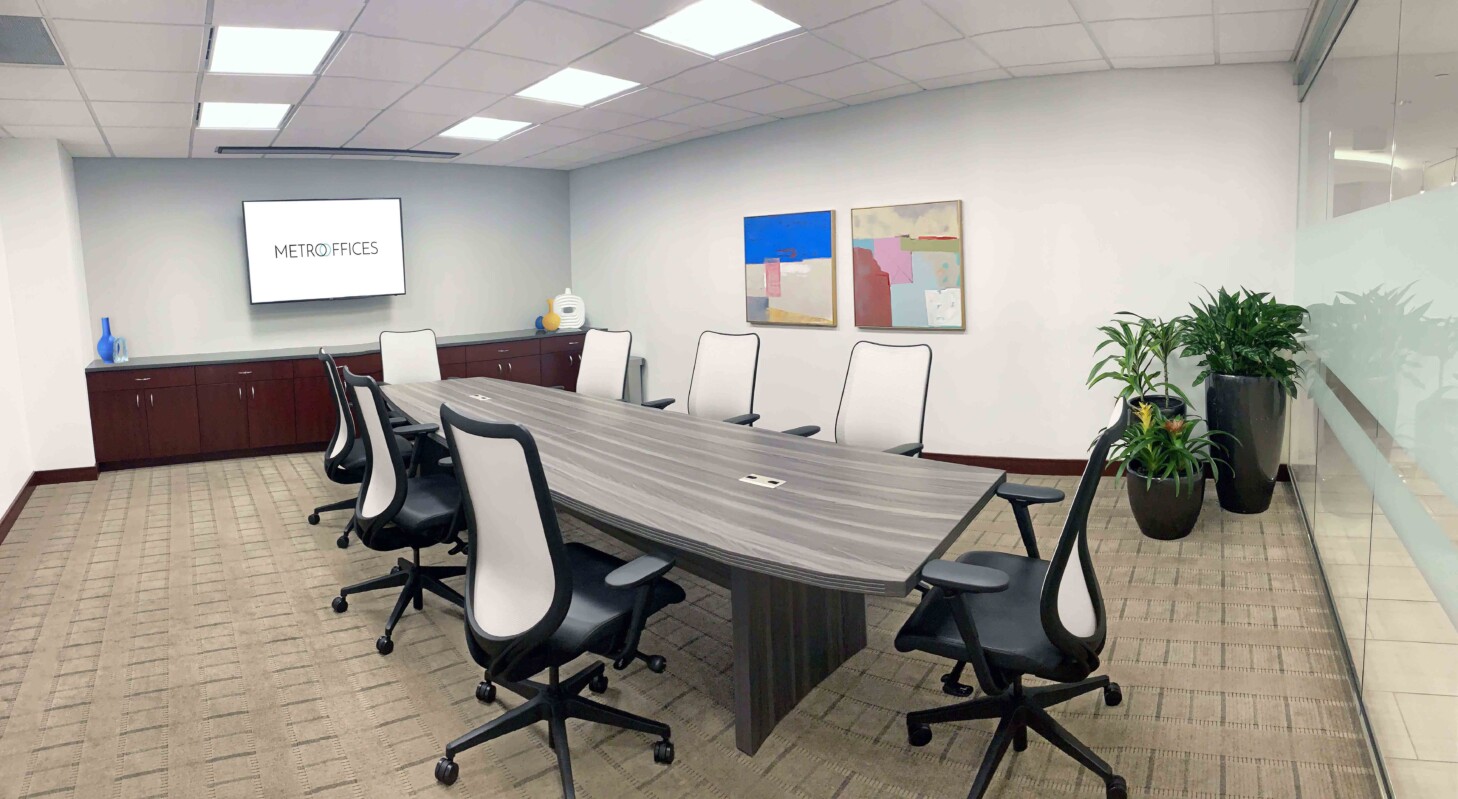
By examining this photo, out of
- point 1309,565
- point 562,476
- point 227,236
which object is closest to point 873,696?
point 562,476

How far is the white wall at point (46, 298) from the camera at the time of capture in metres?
5.00

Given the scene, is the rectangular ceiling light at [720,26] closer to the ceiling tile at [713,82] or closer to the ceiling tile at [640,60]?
the ceiling tile at [640,60]

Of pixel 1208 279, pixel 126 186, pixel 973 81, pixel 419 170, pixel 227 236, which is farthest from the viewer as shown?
pixel 419 170

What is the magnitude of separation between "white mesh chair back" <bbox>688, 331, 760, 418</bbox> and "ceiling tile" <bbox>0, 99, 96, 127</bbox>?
3.42 meters

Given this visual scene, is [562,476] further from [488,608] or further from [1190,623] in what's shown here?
[1190,623]

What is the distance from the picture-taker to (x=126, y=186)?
591cm

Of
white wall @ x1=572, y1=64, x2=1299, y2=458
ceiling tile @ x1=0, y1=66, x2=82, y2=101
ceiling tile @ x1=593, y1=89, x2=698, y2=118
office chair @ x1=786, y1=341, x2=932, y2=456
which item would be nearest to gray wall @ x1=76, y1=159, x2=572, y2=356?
ceiling tile @ x1=0, y1=66, x2=82, y2=101

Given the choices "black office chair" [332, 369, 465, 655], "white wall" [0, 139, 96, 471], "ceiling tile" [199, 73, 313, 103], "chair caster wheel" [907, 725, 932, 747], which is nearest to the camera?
"chair caster wheel" [907, 725, 932, 747]

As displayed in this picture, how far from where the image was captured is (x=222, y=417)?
5.84 metres

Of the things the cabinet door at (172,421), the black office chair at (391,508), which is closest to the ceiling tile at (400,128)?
the cabinet door at (172,421)

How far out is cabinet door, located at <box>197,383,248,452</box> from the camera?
228 inches

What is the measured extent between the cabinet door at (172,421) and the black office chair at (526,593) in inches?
191

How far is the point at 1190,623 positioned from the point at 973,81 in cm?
314

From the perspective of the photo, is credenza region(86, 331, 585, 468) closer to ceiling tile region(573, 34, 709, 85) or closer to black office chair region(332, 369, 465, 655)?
ceiling tile region(573, 34, 709, 85)
